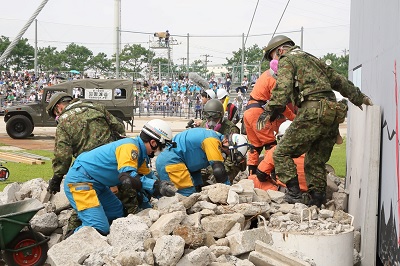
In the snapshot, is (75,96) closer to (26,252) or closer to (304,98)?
(26,252)

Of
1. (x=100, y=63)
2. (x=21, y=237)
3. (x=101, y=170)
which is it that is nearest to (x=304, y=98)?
(x=101, y=170)

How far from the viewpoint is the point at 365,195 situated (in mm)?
6500

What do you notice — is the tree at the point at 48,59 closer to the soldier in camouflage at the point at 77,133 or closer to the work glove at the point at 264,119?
the soldier in camouflage at the point at 77,133

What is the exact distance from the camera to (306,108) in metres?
7.04

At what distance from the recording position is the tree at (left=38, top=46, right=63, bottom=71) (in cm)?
5353

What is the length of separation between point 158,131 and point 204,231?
4.21 feet

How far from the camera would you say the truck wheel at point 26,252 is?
6.69 m

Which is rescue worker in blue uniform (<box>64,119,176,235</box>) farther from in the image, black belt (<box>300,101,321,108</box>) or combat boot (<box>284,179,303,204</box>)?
black belt (<box>300,101,321,108</box>)

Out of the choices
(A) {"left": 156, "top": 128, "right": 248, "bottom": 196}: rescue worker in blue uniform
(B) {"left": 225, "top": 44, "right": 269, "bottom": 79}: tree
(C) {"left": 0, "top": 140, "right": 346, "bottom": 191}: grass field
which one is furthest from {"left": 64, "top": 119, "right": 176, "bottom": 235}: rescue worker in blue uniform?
(B) {"left": 225, "top": 44, "right": 269, "bottom": 79}: tree

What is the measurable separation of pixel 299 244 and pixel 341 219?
77 centimetres

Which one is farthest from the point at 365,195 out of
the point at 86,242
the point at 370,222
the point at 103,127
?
the point at 103,127

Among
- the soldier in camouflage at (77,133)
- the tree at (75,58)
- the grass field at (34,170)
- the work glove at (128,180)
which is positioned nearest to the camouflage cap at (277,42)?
the soldier in camouflage at (77,133)

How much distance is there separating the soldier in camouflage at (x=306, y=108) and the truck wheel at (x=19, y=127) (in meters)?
17.0

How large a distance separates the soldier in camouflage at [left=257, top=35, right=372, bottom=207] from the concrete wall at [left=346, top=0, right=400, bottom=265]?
0.37 metres
